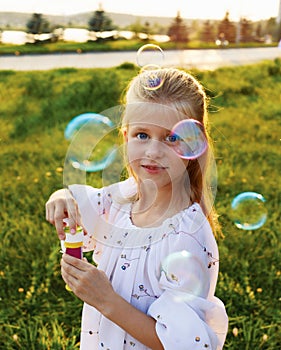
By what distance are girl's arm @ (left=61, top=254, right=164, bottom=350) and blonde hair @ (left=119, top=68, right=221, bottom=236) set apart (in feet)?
0.98

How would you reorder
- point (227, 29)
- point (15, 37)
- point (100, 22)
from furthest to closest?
point (227, 29) < point (100, 22) < point (15, 37)

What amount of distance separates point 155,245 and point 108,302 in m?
0.17

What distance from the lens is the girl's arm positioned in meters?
1.42

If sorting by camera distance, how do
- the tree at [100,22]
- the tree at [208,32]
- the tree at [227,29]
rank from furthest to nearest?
the tree at [227,29] < the tree at [208,32] < the tree at [100,22]

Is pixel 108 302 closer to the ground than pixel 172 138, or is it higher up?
closer to the ground

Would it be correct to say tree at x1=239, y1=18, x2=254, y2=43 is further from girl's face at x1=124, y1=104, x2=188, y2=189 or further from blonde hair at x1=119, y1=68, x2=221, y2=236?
girl's face at x1=124, y1=104, x2=188, y2=189

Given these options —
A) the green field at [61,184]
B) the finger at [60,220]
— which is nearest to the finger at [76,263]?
the finger at [60,220]

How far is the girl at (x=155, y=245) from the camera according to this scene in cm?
140

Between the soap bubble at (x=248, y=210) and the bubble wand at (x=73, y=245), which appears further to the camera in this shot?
the soap bubble at (x=248, y=210)

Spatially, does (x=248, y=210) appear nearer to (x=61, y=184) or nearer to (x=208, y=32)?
(x=61, y=184)

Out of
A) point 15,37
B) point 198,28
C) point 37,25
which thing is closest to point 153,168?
point 15,37

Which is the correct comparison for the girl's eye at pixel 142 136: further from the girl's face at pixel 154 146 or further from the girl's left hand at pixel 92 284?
the girl's left hand at pixel 92 284

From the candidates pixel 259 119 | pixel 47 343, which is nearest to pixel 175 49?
pixel 259 119

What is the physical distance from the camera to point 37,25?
7.62 metres
